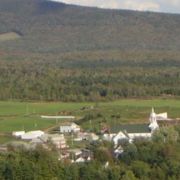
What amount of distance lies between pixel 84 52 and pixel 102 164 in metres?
75.2

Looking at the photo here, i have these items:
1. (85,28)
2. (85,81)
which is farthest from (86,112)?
(85,28)

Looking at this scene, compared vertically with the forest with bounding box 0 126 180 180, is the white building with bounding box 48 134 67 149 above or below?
above

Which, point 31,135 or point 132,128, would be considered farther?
point 132,128

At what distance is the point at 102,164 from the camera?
34.4 meters

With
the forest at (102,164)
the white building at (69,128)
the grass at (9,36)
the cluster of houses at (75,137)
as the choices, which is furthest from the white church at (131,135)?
the grass at (9,36)

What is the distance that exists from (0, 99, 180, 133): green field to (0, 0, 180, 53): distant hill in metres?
53.1

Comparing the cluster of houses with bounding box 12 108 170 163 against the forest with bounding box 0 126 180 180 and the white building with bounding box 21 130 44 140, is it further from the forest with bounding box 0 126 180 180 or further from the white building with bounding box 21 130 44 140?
the forest with bounding box 0 126 180 180

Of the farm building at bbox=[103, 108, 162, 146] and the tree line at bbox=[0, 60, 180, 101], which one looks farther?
the tree line at bbox=[0, 60, 180, 101]

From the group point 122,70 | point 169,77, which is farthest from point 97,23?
point 169,77

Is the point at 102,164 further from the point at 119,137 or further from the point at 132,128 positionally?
the point at 132,128

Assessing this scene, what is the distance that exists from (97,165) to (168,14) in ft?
322

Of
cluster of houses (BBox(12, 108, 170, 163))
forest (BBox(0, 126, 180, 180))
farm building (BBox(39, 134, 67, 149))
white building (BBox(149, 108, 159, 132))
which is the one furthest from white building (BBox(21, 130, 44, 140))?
forest (BBox(0, 126, 180, 180))

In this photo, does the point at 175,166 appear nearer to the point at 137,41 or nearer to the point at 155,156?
the point at 155,156

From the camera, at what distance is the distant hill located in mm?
119250
